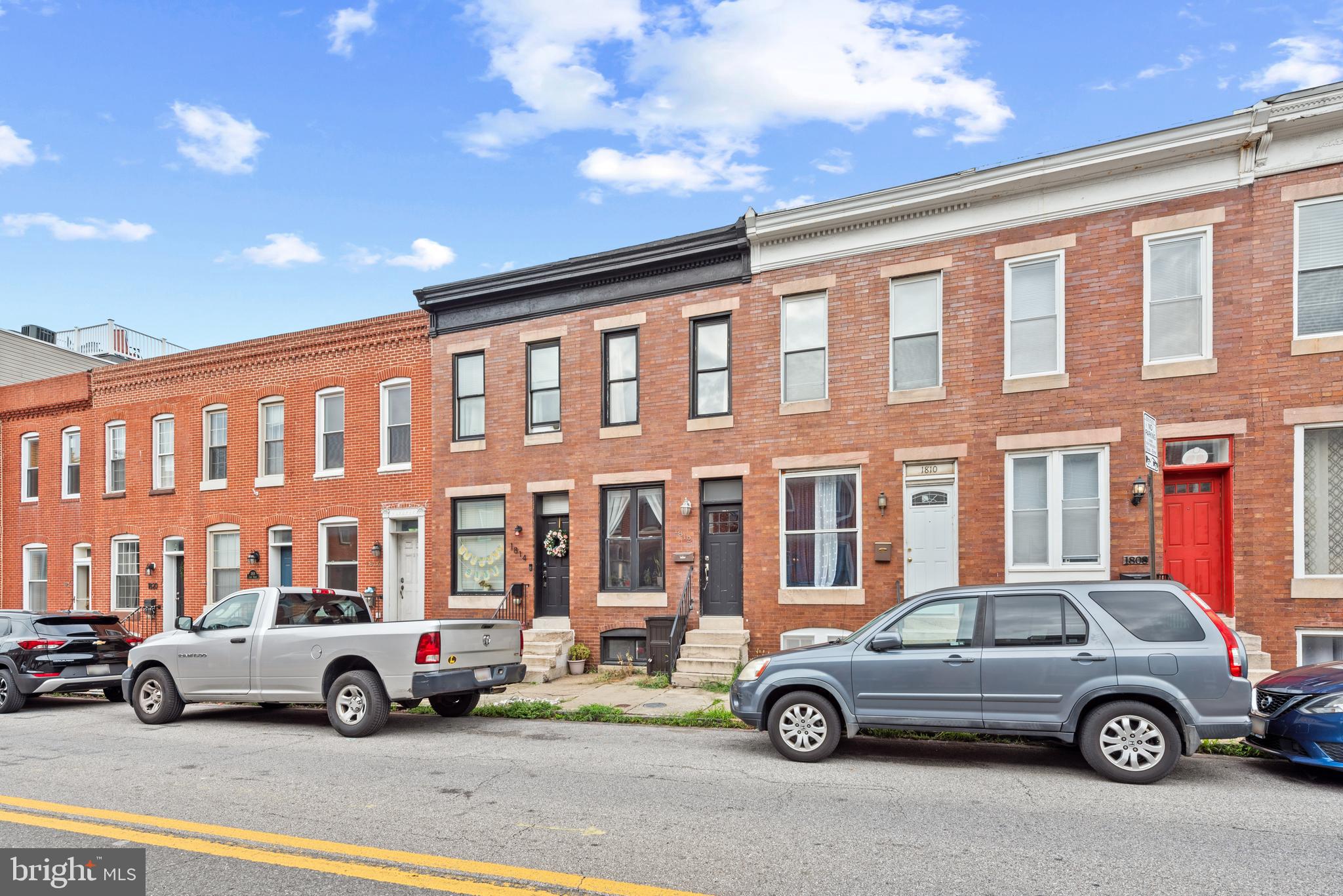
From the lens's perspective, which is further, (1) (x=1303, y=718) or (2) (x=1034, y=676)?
(2) (x=1034, y=676)

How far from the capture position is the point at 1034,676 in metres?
8.00

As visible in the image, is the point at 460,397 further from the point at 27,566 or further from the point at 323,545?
the point at 27,566

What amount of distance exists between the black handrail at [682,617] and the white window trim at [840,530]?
158 centimetres

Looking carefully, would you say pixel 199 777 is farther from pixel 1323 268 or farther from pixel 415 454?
pixel 1323 268

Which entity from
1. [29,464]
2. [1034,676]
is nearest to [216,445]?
[29,464]

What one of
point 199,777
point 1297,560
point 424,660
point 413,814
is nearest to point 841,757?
point 413,814

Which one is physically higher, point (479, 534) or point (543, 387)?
point (543, 387)

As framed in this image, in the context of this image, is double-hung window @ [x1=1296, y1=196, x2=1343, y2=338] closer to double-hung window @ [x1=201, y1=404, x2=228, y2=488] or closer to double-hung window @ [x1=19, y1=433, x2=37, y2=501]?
double-hung window @ [x1=201, y1=404, x2=228, y2=488]

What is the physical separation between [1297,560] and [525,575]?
1215 cm

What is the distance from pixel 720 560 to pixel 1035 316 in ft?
21.0

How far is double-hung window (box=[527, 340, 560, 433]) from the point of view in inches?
682

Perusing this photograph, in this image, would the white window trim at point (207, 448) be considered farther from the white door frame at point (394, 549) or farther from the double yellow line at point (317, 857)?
the double yellow line at point (317, 857)

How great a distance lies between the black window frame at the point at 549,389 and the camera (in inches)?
675

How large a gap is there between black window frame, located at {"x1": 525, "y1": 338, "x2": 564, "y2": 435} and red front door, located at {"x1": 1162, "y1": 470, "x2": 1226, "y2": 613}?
10180mm
